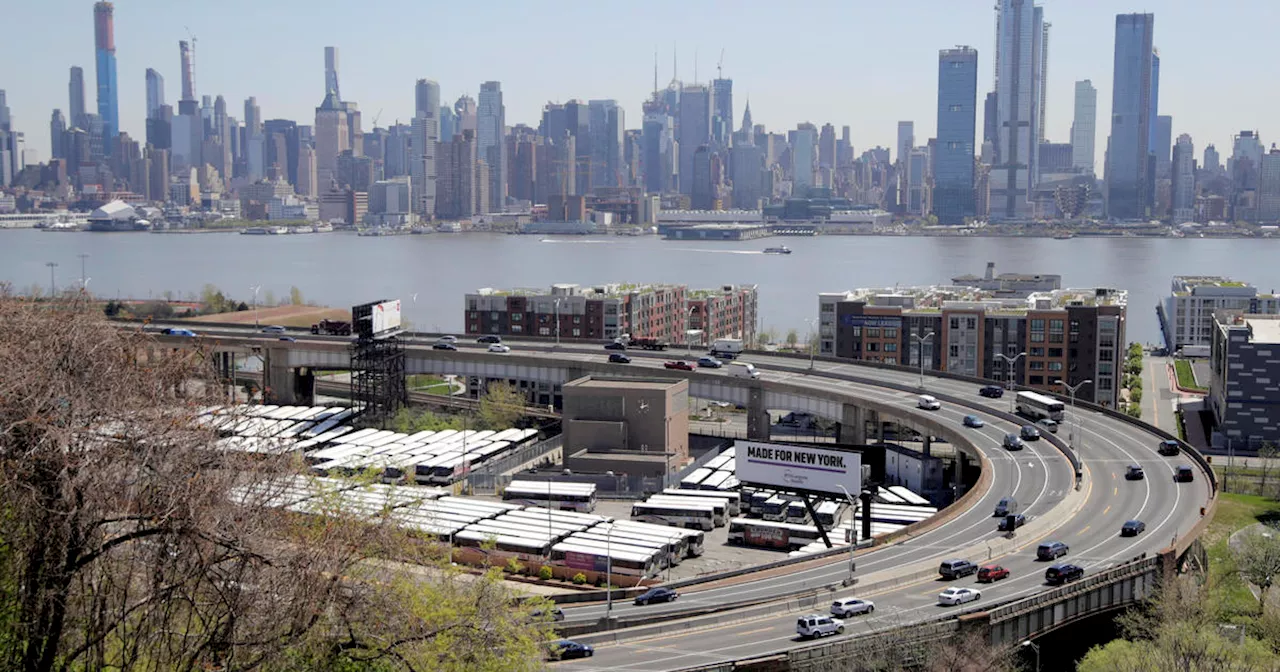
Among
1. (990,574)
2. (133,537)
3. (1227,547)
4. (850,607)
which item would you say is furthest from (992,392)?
(133,537)

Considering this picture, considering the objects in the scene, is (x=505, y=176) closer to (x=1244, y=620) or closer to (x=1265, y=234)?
(x=1265, y=234)

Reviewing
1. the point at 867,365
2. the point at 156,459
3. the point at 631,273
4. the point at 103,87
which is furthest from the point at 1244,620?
the point at 103,87

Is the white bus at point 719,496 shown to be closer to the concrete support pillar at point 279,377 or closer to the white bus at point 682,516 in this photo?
the white bus at point 682,516

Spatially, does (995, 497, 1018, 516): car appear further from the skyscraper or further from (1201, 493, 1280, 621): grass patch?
the skyscraper

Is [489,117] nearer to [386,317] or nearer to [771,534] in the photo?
[386,317]

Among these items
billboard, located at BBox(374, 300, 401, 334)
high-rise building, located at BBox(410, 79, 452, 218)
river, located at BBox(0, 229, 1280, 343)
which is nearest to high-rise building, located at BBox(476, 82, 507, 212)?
high-rise building, located at BBox(410, 79, 452, 218)

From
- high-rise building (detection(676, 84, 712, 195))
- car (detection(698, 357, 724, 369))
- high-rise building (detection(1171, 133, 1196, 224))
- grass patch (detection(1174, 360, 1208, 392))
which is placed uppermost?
high-rise building (detection(676, 84, 712, 195))

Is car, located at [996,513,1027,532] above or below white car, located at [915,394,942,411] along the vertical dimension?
below
